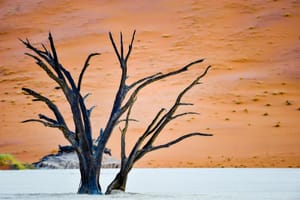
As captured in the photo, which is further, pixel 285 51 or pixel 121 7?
pixel 121 7

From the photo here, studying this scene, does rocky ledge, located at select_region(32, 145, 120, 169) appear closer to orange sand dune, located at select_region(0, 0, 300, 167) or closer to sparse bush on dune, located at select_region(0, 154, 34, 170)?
sparse bush on dune, located at select_region(0, 154, 34, 170)

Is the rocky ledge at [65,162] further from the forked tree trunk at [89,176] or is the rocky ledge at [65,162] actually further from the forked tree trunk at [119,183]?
the forked tree trunk at [89,176]

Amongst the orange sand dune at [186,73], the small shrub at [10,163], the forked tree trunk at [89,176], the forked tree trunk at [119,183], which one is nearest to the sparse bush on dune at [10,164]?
the small shrub at [10,163]

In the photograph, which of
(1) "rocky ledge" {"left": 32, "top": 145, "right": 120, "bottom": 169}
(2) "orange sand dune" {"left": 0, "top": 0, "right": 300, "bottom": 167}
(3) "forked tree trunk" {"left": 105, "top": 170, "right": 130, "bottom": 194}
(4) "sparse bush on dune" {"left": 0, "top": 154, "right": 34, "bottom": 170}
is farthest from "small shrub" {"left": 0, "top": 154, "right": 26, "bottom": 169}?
(3) "forked tree trunk" {"left": 105, "top": 170, "right": 130, "bottom": 194}

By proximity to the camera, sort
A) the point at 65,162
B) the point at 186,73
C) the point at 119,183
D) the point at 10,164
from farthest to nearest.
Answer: the point at 186,73, the point at 10,164, the point at 65,162, the point at 119,183

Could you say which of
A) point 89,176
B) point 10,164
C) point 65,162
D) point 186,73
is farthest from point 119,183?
point 186,73

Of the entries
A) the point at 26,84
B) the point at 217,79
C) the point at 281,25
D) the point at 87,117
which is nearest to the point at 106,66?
the point at 26,84

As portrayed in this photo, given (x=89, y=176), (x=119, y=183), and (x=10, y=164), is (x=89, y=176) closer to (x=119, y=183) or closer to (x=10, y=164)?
(x=119, y=183)

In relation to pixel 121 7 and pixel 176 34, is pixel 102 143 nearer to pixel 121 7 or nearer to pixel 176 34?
pixel 176 34

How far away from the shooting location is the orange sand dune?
23344 millimetres

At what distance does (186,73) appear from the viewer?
33.4 m

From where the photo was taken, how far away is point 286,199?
770 centimetres

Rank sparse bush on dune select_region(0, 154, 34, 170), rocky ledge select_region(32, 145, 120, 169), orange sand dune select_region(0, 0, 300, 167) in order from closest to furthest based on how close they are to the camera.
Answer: rocky ledge select_region(32, 145, 120, 169), sparse bush on dune select_region(0, 154, 34, 170), orange sand dune select_region(0, 0, 300, 167)

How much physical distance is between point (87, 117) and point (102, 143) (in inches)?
13.6
